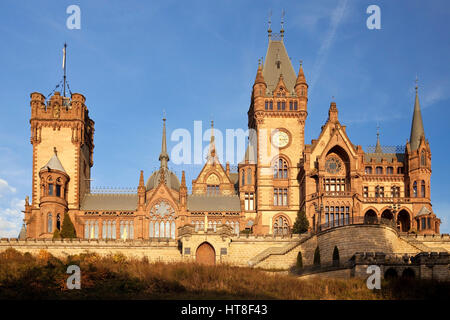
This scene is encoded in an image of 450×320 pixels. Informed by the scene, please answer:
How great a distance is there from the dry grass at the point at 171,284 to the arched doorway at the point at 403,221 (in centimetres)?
2695

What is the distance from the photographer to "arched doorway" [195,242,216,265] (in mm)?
81312

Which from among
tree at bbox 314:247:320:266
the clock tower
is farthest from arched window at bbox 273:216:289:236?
tree at bbox 314:247:320:266

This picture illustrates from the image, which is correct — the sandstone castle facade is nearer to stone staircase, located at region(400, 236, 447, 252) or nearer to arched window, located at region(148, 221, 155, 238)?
arched window, located at region(148, 221, 155, 238)

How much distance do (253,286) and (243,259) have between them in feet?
58.7

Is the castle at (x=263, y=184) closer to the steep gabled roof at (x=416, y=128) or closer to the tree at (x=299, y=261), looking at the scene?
the steep gabled roof at (x=416, y=128)

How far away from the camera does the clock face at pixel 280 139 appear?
327 ft

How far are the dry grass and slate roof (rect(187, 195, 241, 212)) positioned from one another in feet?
83.4

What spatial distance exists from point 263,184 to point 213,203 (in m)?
6.77

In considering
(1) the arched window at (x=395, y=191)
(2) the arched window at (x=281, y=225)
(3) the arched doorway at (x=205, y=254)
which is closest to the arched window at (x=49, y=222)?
Answer: (3) the arched doorway at (x=205, y=254)

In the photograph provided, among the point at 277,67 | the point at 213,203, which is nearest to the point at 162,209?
the point at 213,203

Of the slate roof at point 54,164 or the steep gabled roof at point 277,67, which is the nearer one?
the slate roof at point 54,164

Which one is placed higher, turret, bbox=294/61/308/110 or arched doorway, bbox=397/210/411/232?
turret, bbox=294/61/308/110

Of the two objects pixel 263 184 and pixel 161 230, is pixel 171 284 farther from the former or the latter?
pixel 263 184

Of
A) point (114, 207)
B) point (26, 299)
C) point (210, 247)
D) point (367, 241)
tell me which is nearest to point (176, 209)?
point (114, 207)
